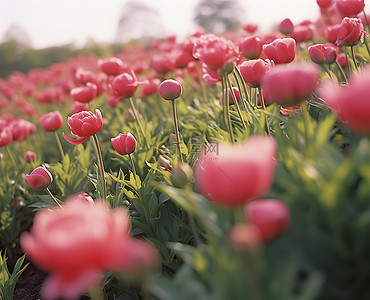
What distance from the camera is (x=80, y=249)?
75 cm

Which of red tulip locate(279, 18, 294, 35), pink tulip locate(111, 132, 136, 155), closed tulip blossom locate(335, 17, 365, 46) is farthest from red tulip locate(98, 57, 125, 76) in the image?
closed tulip blossom locate(335, 17, 365, 46)

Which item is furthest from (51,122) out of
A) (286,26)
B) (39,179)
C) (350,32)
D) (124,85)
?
(350,32)

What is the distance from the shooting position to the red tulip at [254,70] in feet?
5.89

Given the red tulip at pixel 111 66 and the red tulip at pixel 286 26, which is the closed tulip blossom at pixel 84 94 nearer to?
the red tulip at pixel 111 66

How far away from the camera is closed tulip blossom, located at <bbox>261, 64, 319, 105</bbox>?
1.13 meters

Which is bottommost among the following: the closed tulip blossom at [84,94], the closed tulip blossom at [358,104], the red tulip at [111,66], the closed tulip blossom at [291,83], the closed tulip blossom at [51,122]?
the closed tulip blossom at [51,122]

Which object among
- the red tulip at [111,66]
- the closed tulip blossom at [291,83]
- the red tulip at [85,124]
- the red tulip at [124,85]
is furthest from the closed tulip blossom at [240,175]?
the red tulip at [111,66]

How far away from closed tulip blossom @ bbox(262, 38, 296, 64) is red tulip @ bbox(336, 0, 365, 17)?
758 millimetres

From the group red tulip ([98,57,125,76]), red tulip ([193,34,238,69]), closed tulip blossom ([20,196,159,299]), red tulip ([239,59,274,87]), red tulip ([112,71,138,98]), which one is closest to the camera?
closed tulip blossom ([20,196,159,299])

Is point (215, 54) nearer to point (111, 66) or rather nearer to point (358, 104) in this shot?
point (358, 104)

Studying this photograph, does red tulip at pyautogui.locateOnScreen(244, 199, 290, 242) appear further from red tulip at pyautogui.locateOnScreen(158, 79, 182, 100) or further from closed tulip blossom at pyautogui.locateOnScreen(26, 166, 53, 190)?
closed tulip blossom at pyautogui.locateOnScreen(26, 166, 53, 190)

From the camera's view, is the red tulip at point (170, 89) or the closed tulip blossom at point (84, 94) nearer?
the red tulip at point (170, 89)

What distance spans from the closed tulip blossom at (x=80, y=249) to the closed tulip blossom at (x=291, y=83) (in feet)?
2.00

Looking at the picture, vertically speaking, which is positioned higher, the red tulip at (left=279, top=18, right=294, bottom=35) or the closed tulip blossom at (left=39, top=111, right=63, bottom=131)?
the red tulip at (left=279, top=18, right=294, bottom=35)
